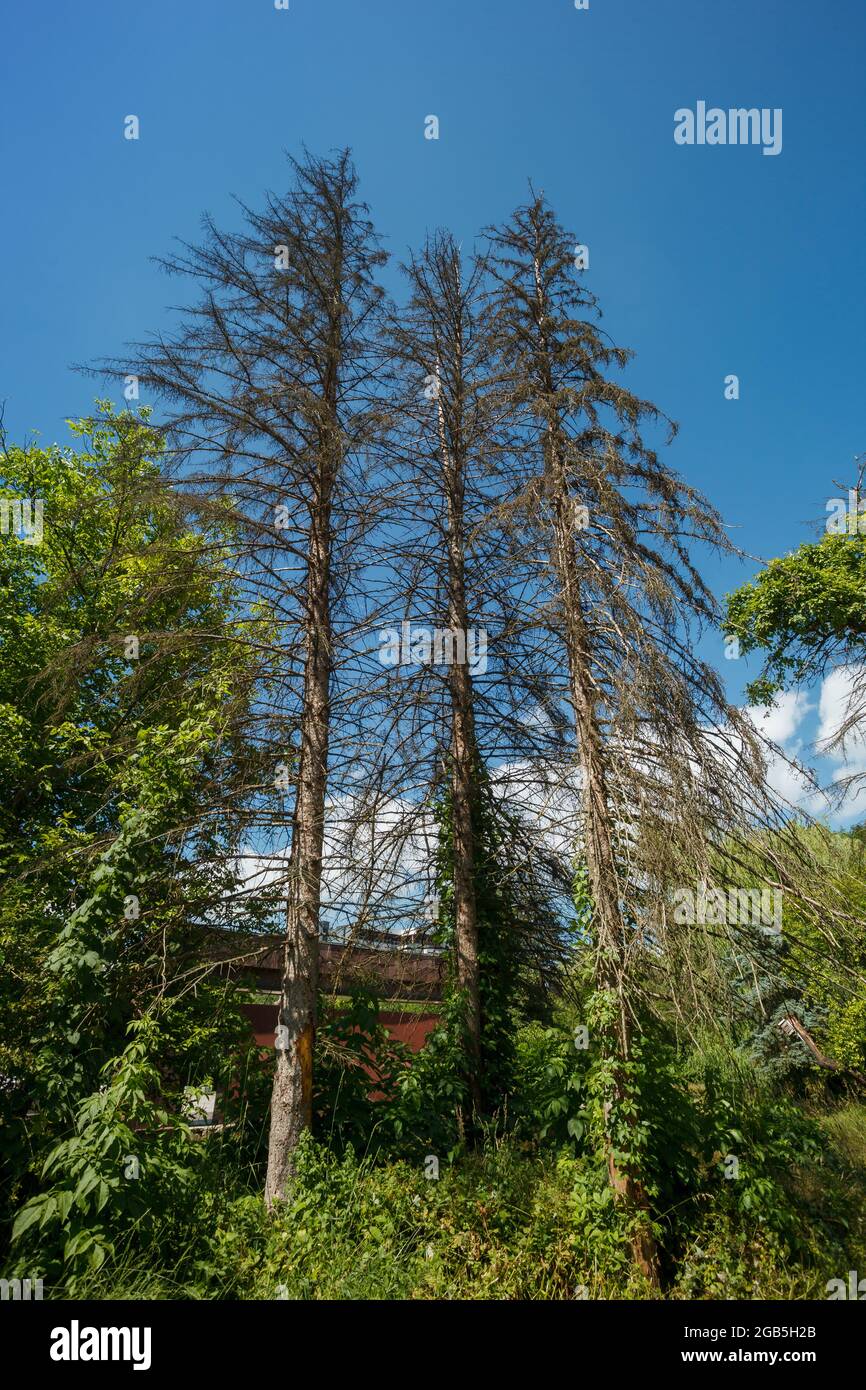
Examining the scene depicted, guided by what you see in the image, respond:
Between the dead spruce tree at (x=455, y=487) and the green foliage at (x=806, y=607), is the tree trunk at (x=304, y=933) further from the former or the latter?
the green foliage at (x=806, y=607)

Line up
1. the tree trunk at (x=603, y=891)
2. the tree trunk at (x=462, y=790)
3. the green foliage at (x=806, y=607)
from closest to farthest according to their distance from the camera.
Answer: the tree trunk at (x=603, y=891) → the tree trunk at (x=462, y=790) → the green foliage at (x=806, y=607)

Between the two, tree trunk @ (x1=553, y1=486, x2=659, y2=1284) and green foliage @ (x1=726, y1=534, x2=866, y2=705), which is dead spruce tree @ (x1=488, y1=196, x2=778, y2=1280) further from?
green foliage @ (x1=726, y1=534, x2=866, y2=705)

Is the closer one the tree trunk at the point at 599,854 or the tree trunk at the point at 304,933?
the tree trunk at the point at 599,854

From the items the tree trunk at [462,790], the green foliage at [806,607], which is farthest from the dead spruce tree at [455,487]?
the green foliage at [806,607]

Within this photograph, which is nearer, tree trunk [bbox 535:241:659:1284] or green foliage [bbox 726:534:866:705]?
tree trunk [bbox 535:241:659:1284]

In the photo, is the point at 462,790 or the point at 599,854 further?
the point at 462,790

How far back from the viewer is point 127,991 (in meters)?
6.71

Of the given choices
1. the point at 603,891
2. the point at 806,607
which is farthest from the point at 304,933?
the point at 806,607

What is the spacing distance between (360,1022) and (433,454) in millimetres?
7634

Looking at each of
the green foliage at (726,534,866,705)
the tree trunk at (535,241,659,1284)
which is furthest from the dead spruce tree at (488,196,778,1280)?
the green foliage at (726,534,866,705)

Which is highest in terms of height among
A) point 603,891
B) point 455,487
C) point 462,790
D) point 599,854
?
point 455,487

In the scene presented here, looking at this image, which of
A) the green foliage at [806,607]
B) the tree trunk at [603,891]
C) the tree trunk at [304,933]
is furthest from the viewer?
the green foliage at [806,607]

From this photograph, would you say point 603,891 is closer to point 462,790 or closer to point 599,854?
point 599,854
